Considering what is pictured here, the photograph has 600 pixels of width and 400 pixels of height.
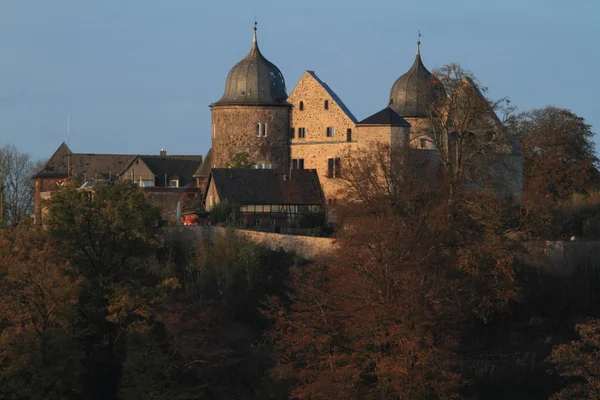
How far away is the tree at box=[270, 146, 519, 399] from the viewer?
4481 centimetres

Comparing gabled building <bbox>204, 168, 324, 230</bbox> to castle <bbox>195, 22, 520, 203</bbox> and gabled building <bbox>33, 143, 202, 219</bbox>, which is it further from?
gabled building <bbox>33, 143, 202, 219</bbox>

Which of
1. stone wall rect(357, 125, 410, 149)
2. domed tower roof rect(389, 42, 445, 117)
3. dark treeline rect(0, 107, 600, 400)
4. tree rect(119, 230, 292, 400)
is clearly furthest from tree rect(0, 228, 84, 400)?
domed tower roof rect(389, 42, 445, 117)

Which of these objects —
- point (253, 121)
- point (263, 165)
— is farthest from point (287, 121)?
point (263, 165)

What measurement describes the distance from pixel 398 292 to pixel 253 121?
2723 centimetres

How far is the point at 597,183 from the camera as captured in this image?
7644cm

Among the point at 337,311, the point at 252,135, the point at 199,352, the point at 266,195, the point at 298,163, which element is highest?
the point at 252,135

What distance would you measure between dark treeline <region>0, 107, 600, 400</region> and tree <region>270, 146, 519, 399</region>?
2.3 inches

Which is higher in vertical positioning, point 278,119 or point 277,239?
point 278,119

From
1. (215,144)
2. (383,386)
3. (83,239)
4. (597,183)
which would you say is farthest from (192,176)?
(383,386)

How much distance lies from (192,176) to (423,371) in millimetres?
39253

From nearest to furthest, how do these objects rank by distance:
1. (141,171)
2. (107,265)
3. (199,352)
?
(199,352) < (107,265) < (141,171)

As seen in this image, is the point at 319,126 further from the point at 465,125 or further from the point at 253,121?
the point at 465,125

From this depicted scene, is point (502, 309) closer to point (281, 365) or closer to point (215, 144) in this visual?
point (281, 365)

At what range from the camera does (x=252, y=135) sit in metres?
72.4
